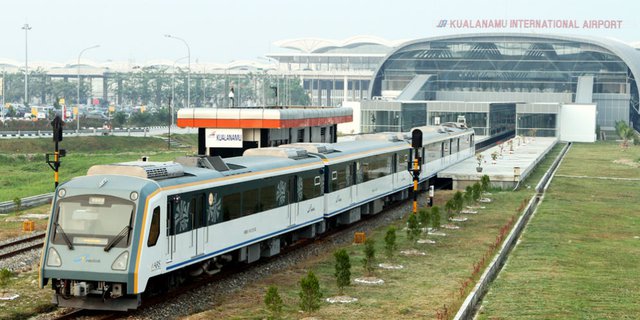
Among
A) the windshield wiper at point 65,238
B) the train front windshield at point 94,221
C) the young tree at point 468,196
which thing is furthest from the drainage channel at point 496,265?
the windshield wiper at point 65,238

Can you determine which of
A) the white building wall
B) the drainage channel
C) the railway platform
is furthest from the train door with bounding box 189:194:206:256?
the white building wall

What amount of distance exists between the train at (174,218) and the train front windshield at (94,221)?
0.9 inches

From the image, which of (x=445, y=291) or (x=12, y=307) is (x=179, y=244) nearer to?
(x=12, y=307)

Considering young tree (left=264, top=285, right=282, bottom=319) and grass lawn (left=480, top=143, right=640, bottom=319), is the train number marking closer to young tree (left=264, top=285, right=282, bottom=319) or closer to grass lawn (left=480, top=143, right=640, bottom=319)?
young tree (left=264, top=285, right=282, bottom=319)

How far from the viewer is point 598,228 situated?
37.1m

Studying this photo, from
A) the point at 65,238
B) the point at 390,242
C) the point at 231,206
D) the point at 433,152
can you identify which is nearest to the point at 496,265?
the point at 390,242

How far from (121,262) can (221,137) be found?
25.8 m

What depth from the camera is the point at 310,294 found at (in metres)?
20.9

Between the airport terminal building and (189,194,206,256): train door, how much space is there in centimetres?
10876

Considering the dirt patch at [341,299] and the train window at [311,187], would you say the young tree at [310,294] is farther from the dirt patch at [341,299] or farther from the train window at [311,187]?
the train window at [311,187]

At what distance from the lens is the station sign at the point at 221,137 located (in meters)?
45.8

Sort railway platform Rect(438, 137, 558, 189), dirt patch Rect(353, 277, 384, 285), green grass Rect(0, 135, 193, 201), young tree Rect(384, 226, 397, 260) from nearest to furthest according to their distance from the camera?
dirt patch Rect(353, 277, 384, 285)
young tree Rect(384, 226, 397, 260)
railway platform Rect(438, 137, 558, 189)
green grass Rect(0, 135, 193, 201)

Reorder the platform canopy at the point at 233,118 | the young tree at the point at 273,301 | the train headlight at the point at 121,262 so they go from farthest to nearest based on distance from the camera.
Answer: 1. the platform canopy at the point at 233,118
2. the train headlight at the point at 121,262
3. the young tree at the point at 273,301

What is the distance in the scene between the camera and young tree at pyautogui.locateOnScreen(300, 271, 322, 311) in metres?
20.8
